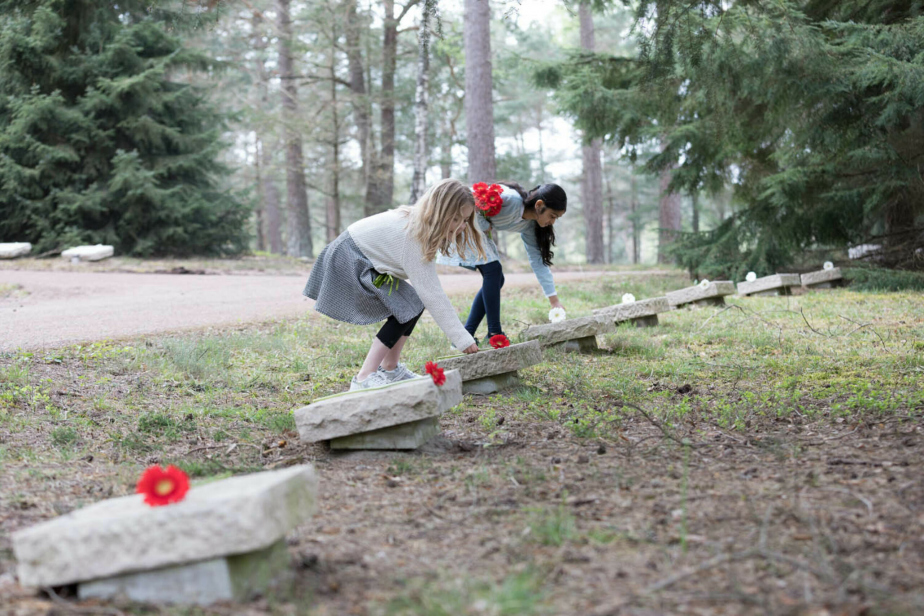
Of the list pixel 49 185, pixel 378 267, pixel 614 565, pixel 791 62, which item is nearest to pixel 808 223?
pixel 791 62

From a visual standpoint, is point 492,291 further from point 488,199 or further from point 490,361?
point 490,361

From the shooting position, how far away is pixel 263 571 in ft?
6.73

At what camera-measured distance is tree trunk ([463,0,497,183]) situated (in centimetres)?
1262

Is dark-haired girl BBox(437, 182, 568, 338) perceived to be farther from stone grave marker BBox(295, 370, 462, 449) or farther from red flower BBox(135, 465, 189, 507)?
red flower BBox(135, 465, 189, 507)

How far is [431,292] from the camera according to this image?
3.81m

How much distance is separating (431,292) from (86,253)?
35.8 feet

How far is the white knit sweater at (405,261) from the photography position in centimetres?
382

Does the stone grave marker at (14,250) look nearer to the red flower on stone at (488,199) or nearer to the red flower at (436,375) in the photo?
the red flower on stone at (488,199)

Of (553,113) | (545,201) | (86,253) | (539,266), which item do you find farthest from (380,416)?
(553,113)

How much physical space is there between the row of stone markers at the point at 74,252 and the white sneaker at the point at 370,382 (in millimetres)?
10407

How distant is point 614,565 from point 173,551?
1.25 meters

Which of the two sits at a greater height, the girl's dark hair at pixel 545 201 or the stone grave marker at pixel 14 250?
the stone grave marker at pixel 14 250

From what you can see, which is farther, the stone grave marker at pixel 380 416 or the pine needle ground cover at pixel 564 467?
the stone grave marker at pixel 380 416

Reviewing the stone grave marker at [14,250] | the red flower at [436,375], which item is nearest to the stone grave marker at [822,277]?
the red flower at [436,375]
